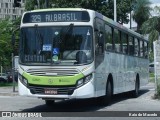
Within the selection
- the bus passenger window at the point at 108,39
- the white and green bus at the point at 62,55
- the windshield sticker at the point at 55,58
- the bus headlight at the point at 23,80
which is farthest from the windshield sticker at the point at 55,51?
the bus passenger window at the point at 108,39

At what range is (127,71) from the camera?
1967 centimetres

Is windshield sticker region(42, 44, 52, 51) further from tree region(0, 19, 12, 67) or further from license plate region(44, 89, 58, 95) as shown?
tree region(0, 19, 12, 67)

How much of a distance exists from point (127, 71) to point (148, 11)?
5828cm

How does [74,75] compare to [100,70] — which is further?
[100,70]

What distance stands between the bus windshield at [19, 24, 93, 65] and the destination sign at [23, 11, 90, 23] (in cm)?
27

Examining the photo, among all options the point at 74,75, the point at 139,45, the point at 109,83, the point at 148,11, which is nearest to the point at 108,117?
the point at 74,75

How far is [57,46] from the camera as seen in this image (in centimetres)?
1412

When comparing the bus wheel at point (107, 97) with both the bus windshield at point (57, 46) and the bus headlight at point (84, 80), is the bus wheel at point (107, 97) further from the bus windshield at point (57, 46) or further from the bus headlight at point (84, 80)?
the bus windshield at point (57, 46)

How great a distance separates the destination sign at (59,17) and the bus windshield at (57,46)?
0.27 m

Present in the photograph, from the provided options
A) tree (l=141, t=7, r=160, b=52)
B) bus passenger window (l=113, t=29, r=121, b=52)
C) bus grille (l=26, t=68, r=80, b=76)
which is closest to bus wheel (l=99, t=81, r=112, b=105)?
bus passenger window (l=113, t=29, r=121, b=52)

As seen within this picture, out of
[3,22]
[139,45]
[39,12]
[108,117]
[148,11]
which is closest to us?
[108,117]

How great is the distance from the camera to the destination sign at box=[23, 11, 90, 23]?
1442 cm

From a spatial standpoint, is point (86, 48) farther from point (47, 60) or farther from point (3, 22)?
point (3, 22)

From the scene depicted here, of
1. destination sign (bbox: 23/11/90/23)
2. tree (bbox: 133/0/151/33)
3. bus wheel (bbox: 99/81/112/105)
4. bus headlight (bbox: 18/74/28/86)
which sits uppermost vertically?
tree (bbox: 133/0/151/33)
